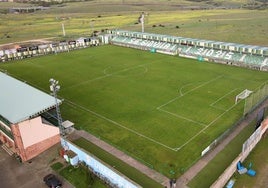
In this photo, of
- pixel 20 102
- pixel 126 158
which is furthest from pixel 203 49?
pixel 20 102

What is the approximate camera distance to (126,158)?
3222cm

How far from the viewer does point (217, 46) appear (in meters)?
71.8

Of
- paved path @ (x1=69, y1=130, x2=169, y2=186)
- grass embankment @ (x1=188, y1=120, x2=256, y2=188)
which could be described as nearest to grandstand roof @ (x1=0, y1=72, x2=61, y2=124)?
paved path @ (x1=69, y1=130, x2=169, y2=186)

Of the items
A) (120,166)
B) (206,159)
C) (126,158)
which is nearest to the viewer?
(120,166)

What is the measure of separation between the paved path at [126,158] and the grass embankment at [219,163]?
320 centimetres

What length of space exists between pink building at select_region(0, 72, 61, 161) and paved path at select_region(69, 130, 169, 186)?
4067mm

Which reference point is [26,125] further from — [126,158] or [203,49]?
[203,49]

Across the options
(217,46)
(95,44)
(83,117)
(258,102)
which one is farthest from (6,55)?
(258,102)

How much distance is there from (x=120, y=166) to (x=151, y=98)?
2010 cm

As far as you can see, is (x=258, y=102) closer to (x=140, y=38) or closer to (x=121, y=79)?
(x=121, y=79)

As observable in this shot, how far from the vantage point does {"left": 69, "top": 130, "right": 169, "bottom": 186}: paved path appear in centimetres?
2869

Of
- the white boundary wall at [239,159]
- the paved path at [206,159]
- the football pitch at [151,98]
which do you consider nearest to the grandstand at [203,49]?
the football pitch at [151,98]

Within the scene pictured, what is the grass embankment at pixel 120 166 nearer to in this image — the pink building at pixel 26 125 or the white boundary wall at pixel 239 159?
the pink building at pixel 26 125

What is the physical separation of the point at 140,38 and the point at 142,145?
61.8 m
